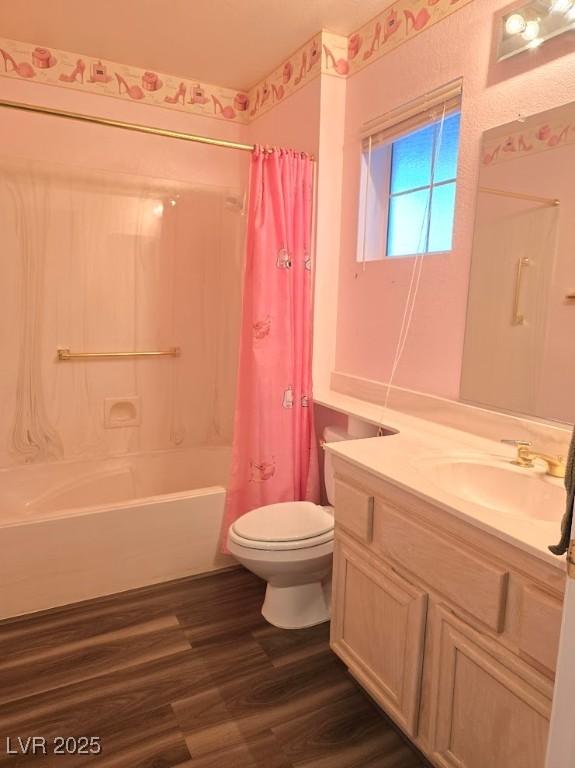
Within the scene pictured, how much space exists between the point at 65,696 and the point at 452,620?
127cm

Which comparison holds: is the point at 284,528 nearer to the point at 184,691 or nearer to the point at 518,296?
the point at 184,691

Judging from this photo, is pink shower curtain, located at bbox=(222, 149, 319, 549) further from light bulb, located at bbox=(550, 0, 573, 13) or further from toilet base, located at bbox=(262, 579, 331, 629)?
light bulb, located at bbox=(550, 0, 573, 13)

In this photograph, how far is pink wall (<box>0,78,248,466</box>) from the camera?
2.69 meters

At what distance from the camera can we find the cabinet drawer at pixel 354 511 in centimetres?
156

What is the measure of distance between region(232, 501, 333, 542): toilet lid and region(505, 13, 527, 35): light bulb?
1763 millimetres

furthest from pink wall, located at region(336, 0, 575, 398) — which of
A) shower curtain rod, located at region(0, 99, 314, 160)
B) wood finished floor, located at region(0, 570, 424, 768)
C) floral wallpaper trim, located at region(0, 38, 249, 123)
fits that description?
wood finished floor, located at region(0, 570, 424, 768)

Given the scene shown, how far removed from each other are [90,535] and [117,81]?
7.56ft

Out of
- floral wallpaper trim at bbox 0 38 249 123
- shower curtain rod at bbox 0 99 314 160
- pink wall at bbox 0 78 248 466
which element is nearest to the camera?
shower curtain rod at bbox 0 99 314 160

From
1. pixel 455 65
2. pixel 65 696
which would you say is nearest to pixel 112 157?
pixel 455 65

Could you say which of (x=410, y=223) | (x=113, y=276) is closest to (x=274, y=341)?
(x=410, y=223)

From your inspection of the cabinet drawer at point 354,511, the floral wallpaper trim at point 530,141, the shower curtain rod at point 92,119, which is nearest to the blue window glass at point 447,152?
the floral wallpaper trim at point 530,141

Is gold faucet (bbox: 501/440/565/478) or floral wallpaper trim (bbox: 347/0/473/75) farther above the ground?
floral wallpaper trim (bbox: 347/0/473/75)

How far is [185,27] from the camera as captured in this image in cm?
238

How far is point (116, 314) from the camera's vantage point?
294 cm
